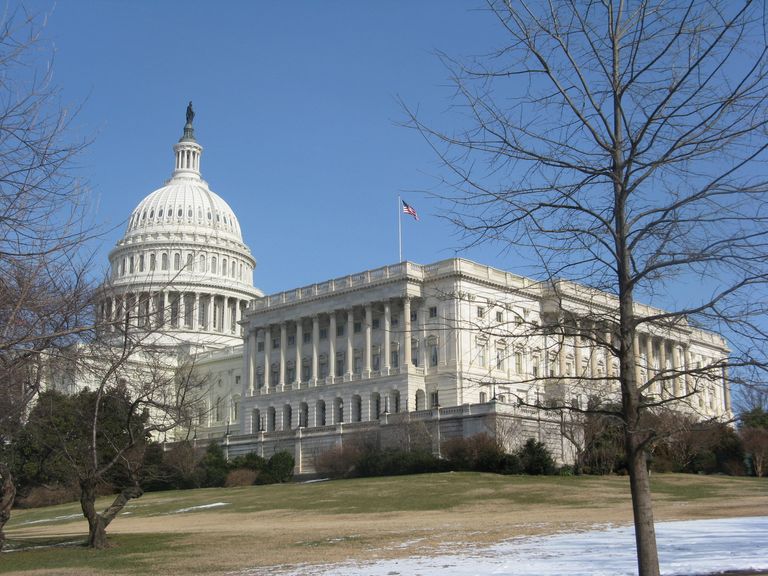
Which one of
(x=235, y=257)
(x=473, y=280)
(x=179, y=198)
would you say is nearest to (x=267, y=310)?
(x=473, y=280)

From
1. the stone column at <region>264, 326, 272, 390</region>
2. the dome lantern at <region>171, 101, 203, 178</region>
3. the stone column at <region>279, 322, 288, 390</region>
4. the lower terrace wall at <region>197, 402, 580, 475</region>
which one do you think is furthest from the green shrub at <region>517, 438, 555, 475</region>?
the dome lantern at <region>171, 101, 203, 178</region>

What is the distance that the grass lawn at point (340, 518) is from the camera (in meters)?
25.5

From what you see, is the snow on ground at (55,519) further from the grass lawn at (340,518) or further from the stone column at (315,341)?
the stone column at (315,341)

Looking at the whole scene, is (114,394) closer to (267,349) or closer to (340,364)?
(340,364)

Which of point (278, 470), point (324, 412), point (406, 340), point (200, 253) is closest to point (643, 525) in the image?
point (278, 470)

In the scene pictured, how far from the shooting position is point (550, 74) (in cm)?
1416

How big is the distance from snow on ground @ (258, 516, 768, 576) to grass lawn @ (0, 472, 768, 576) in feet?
6.71

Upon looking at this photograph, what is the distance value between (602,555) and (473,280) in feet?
261

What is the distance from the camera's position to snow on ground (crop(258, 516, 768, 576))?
18.2m

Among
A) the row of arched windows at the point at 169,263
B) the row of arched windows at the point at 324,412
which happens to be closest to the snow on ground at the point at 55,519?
the row of arched windows at the point at 324,412

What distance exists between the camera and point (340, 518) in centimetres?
4144

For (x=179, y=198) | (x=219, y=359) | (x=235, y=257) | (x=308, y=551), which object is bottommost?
(x=308, y=551)

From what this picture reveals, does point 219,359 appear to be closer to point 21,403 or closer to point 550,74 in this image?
point 21,403

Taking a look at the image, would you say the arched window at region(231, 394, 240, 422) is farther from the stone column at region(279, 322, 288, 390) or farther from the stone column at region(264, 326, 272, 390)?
the stone column at region(279, 322, 288, 390)
